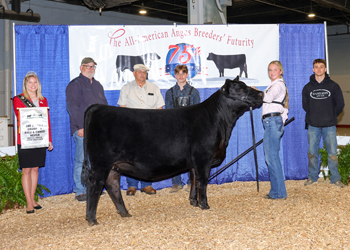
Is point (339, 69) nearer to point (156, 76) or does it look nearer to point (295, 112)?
point (295, 112)

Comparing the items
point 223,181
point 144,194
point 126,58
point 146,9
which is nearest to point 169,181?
point 144,194

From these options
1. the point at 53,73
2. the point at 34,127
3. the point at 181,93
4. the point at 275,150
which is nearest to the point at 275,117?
the point at 275,150

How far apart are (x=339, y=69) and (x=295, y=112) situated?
16.5 meters

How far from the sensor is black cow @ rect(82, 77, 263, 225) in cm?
398

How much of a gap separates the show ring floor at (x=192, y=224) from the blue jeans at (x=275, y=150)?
0.66ft

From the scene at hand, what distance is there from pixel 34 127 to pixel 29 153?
36 centimetres

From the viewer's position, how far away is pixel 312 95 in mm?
5934

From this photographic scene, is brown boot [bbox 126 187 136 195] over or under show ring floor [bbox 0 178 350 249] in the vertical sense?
over

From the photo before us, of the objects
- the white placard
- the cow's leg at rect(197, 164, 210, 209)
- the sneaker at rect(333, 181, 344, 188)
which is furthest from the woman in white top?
the white placard

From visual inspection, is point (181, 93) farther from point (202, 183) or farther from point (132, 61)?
point (202, 183)

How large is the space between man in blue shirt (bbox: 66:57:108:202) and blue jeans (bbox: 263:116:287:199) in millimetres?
2490

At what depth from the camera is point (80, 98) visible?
530cm

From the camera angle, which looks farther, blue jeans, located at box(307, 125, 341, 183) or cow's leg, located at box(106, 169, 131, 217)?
blue jeans, located at box(307, 125, 341, 183)

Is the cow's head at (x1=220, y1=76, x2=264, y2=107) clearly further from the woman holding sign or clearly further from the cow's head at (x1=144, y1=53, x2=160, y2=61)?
the woman holding sign
